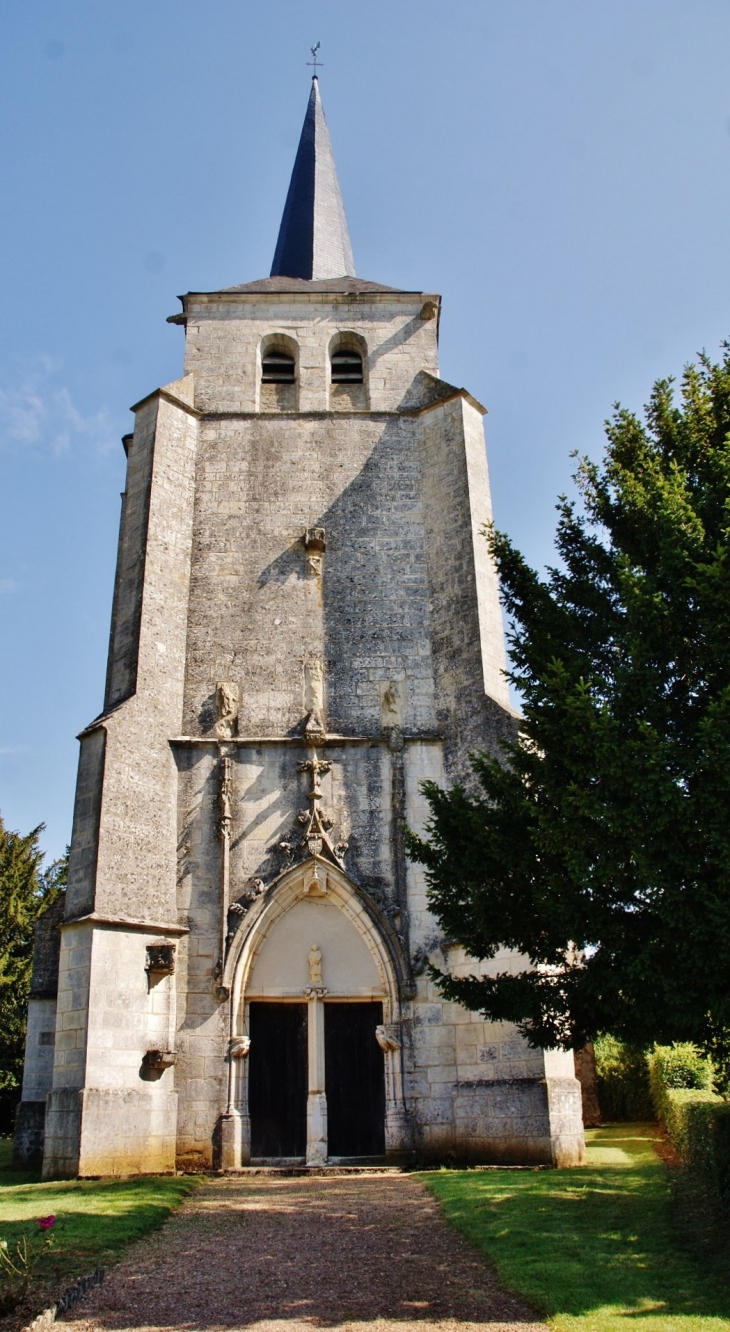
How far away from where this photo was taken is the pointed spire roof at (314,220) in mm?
16594

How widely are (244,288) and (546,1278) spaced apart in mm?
13431

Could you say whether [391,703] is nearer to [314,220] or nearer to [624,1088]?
[624,1088]

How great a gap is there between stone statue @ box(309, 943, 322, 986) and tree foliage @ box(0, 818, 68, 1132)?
921 centimetres

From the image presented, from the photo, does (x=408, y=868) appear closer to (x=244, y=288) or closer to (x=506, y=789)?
(x=506, y=789)

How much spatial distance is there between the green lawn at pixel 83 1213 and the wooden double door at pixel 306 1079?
1.28 metres

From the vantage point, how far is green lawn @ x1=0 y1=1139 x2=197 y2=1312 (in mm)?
5688

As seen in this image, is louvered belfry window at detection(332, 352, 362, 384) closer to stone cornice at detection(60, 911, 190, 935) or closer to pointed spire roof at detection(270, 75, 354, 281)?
pointed spire roof at detection(270, 75, 354, 281)

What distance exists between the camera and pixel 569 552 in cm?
836

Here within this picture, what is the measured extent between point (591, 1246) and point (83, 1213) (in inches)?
139

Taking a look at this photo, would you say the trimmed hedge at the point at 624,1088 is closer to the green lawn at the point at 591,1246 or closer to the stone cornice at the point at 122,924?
the green lawn at the point at 591,1246

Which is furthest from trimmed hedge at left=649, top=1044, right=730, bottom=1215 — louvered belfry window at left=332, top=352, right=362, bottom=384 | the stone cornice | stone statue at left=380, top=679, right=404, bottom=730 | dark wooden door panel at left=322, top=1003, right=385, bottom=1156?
louvered belfry window at left=332, top=352, right=362, bottom=384

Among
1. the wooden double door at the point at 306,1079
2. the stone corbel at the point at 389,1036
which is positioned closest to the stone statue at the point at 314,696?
the wooden double door at the point at 306,1079

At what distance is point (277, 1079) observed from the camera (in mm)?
10797

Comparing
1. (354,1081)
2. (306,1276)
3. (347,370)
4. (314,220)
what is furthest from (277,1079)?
(314,220)
